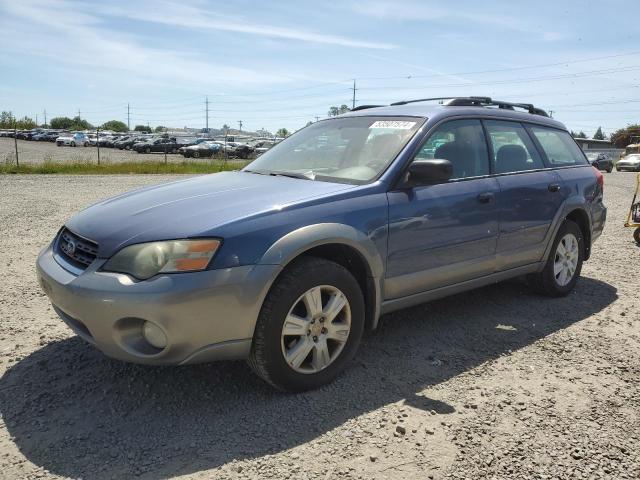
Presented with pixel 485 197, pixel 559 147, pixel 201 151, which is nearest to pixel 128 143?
pixel 201 151

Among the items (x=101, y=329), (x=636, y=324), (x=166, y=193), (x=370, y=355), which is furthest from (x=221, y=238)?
(x=636, y=324)

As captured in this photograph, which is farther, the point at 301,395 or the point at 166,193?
the point at 166,193

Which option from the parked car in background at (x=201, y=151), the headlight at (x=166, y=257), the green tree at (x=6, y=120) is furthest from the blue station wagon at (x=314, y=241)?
the green tree at (x=6, y=120)

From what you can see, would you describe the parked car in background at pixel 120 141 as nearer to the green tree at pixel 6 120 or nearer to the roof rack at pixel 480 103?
the green tree at pixel 6 120

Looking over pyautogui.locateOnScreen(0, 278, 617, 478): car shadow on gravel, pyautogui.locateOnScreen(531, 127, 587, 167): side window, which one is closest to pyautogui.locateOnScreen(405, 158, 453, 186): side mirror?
pyautogui.locateOnScreen(0, 278, 617, 478): car shadow on gravel

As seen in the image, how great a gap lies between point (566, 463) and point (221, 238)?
1.98 meters

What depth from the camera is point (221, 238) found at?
273 cm

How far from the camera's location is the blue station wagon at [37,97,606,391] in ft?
8.83

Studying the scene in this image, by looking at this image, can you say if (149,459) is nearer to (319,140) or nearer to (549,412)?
(549,412)

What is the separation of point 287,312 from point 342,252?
598 millimetres

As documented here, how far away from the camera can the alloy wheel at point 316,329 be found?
298cm

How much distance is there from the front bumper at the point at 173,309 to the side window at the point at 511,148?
241cm

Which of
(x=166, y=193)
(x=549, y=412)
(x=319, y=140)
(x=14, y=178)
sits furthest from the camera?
(x=14, y=178)

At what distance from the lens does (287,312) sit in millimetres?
2895
